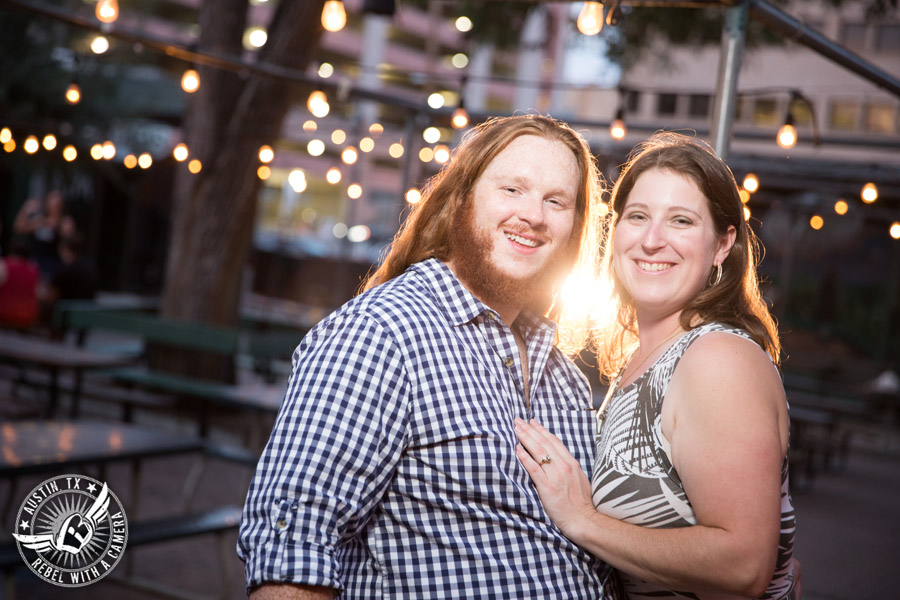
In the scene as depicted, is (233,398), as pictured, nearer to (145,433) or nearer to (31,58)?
(145,433)

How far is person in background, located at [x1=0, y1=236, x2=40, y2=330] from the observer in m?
10.1

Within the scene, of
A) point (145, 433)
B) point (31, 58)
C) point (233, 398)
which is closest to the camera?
point (145, 433)

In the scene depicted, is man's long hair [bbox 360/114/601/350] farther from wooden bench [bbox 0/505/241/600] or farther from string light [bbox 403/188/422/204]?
string light [bbox 403/188/422/204]

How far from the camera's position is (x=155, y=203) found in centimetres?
1911

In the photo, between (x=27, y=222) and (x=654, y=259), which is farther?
(x=27, y=222)

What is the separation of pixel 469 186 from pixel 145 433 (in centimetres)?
360

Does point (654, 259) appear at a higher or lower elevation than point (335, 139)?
lower

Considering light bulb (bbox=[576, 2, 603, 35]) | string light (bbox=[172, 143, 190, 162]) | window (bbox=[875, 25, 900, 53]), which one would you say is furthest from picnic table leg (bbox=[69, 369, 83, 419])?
window (bbox=[875, 25, 900, 53])

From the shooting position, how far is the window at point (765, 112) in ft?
73.8

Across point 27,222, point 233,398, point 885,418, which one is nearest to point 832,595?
point 233,398

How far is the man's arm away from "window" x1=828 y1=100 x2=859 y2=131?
73.5ft

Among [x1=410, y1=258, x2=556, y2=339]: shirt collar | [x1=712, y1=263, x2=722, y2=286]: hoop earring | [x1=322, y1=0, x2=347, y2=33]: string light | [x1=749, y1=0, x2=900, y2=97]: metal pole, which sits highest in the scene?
[x1=322, y1=0, x2=347, y2=33]: string light

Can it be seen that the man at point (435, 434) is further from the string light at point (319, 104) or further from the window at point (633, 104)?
the window at point (633, 104)

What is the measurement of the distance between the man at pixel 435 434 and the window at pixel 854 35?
70.6 feet
